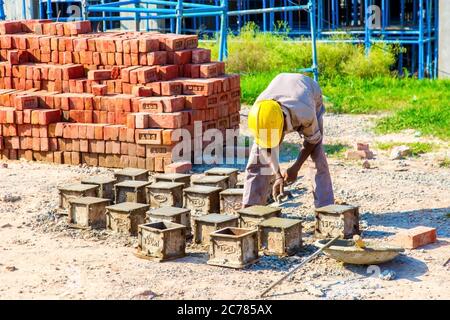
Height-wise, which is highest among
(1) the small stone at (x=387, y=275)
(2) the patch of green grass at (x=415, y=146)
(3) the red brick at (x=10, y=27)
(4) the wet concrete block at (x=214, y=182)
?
(3) the red brick at (x=10, y=27)

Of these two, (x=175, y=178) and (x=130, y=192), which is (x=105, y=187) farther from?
(x=175, y=178)

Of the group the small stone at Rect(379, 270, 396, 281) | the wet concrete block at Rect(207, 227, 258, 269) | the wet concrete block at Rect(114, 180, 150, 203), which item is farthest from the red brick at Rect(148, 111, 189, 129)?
the small stone at Rect(379, 270, 396, 281)

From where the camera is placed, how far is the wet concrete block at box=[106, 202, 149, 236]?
7.95m

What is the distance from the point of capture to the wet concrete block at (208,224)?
7.45m

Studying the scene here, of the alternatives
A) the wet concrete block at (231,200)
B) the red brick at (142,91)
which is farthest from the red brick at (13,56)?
the wet concrete block at (231,200)

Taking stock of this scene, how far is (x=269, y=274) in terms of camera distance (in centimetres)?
686

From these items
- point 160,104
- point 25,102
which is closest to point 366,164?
point 160,104

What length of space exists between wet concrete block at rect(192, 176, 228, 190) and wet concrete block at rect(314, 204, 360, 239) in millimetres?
1317

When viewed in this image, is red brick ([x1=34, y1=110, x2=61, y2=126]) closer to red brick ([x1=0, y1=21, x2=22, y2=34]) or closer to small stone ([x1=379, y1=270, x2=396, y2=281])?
red brick ([x1=0, y1=21, x2=22, y2=34])

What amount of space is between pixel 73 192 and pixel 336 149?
382cm

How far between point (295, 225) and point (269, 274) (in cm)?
60

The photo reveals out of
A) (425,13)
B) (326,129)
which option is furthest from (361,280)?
(425,13)

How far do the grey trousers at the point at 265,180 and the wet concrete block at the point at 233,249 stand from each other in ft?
2.70

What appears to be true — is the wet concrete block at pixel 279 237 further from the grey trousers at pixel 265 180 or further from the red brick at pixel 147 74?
the red brick at pixel 147 74
